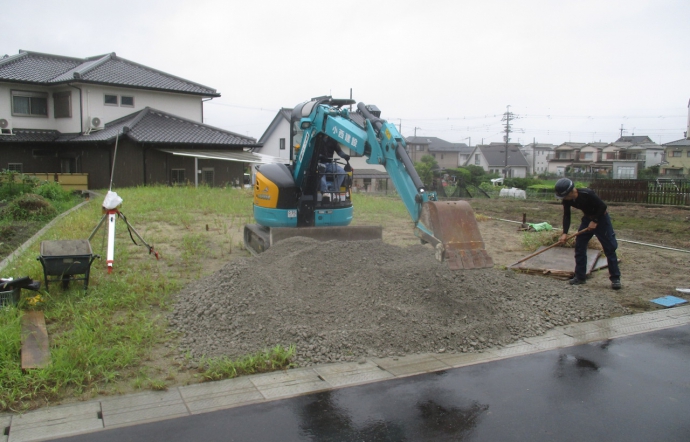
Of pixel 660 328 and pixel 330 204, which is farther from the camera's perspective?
pixel 330 204

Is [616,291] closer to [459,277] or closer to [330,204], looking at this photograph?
[459,277]

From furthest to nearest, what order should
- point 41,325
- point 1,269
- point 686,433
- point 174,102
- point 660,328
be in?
point 174,102
point 1,269
point 660,328
point 41,325
point 686,433

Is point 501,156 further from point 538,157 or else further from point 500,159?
point 538,157

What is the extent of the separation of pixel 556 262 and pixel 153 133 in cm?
2105

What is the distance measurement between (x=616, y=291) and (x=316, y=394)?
5.23 meters

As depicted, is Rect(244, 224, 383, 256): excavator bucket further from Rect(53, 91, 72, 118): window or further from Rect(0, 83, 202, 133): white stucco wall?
Rect(53, 91, 72, 118): window

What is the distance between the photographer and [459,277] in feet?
20.6

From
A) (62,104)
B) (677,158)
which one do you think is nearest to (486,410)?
(62,104)

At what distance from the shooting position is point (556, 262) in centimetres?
867

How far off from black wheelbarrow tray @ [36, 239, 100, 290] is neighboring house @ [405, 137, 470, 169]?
66789mm

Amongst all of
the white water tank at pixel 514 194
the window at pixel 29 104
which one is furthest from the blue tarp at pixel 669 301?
the window at pixel 29 104

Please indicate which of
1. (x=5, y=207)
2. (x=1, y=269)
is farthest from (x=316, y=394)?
(x=5, y=207)

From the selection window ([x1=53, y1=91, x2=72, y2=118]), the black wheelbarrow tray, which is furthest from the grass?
window ([x1=53, y1=91, x2=72, y2=118])

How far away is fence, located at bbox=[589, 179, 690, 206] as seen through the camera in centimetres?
2406
